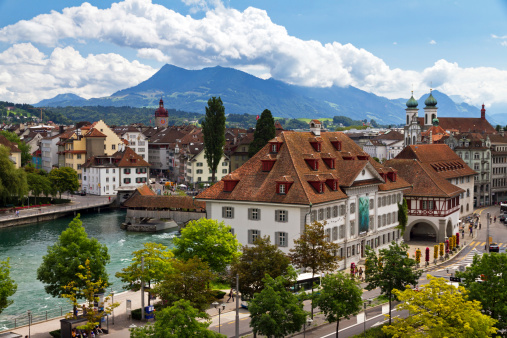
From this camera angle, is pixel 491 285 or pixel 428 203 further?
pixel 428 203

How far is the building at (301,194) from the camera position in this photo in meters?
56.7

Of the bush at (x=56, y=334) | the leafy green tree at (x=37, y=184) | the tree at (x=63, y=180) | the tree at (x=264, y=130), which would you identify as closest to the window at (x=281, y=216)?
the bush at (x=56, y=334)

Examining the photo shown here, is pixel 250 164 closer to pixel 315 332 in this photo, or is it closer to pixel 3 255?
pixel 315 332

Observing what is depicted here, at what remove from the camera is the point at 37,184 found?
12138cm

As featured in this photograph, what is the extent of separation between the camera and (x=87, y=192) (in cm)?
14462

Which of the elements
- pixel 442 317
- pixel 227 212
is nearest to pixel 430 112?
pixel 227 212

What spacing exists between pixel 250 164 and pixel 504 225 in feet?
176

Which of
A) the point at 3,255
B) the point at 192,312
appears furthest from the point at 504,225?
the point at 192,312

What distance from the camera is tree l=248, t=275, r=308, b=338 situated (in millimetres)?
35469

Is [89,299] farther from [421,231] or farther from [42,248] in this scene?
[421,231]

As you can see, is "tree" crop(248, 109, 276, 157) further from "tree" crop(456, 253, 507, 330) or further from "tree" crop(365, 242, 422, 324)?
"tree" crop(456, 253, 507, 330)

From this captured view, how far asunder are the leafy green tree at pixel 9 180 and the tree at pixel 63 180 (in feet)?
46.6

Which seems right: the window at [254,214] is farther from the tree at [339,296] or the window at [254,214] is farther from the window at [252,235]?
the tree at [339,296]

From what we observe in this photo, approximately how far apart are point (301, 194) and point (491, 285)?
73.0 ft
